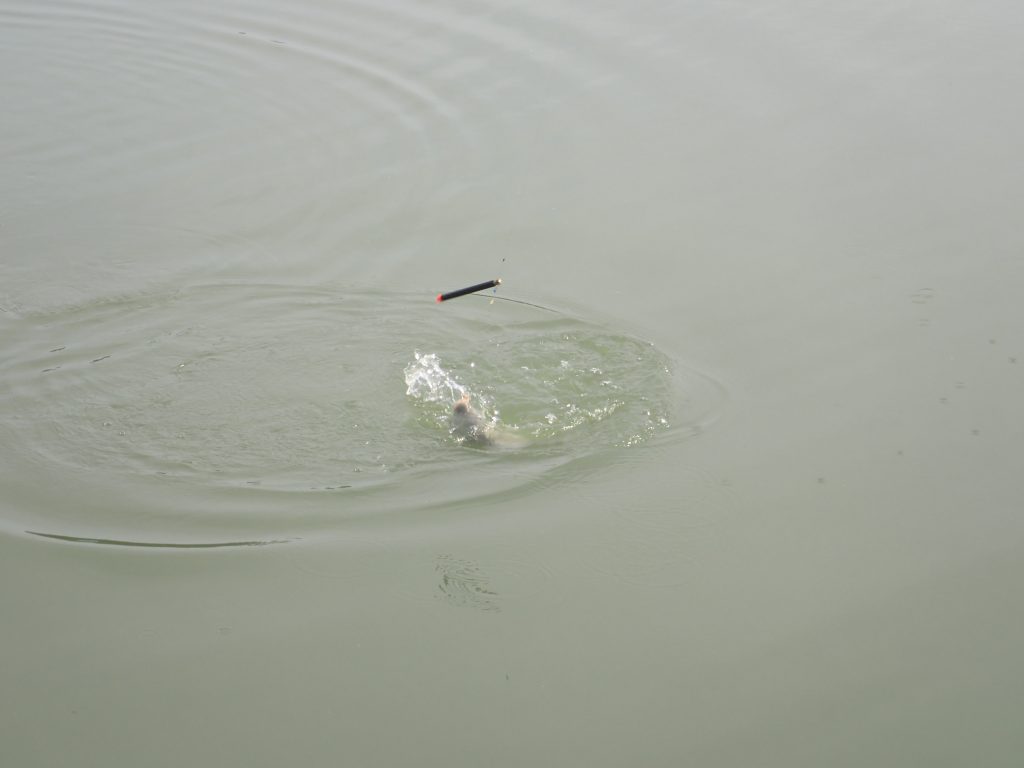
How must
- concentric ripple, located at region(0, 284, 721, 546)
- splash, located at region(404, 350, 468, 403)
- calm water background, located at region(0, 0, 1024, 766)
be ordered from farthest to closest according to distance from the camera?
splash, located at region(404, 350, 468, 403) → concentric ripple, located at region(0, 284, 721, 546) → calm water background, located at region(0, 0, 1024, 766)

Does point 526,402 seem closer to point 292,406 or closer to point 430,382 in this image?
point 430,382

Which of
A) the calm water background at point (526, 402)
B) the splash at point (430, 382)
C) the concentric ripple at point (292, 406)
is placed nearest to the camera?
the calm water background at point (526, 402)

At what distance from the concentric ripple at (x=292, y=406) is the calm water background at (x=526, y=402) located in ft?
0.10

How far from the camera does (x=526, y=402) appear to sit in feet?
20.3

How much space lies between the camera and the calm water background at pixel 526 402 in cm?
443

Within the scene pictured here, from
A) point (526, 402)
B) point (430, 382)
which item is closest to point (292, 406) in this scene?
point (430, 382)

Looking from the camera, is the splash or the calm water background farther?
the splash

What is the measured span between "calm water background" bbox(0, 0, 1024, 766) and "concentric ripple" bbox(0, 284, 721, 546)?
30mm

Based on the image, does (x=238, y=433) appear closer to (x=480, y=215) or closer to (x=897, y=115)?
(x=480, y=215)

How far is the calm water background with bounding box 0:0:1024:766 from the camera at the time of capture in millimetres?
4430

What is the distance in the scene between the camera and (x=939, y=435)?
18.9ft

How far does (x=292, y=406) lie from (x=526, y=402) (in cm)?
135

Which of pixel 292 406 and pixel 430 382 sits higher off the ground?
pixel 430 382

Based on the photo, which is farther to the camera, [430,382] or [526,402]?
[430,382]
